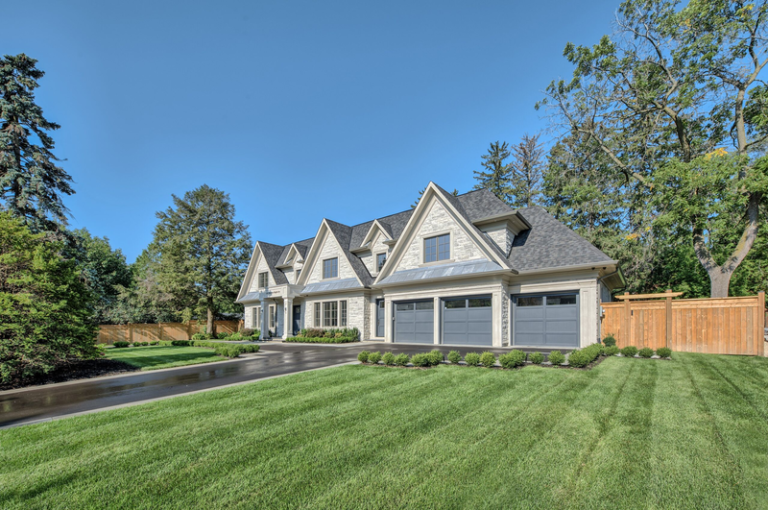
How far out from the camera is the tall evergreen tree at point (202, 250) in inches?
1159

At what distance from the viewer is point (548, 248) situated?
52.4ft

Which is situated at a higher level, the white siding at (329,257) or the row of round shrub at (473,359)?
the white siding at (329,257)

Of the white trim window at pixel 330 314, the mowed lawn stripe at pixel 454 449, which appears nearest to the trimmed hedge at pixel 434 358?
the mowed lawn stripe at pixel 454 449

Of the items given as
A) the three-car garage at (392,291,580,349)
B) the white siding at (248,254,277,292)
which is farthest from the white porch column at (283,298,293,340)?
the three-car garage at (392,291,580,349)

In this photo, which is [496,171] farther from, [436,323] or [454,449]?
[454,449]

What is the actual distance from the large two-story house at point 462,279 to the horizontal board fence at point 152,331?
11364mm

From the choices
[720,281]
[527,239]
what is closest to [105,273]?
[527,239]

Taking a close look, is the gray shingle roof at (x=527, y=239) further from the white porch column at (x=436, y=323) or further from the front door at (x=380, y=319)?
the white porch column at (x=436, y=323)

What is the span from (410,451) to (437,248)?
14.5 metres

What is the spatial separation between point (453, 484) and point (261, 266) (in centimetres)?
2793

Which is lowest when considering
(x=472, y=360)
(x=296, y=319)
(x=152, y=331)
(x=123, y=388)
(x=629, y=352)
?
(x=152, y=331)

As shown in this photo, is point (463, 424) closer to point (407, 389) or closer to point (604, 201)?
point (407, 389)

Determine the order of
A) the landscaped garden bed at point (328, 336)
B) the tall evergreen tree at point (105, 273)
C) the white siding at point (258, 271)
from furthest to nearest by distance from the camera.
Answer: the tall evergreen tree at point (105, 273)
the white siding at point (258, 271)
the landscaped garden bed at point (328, 336)

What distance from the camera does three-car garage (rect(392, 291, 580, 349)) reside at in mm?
14734
